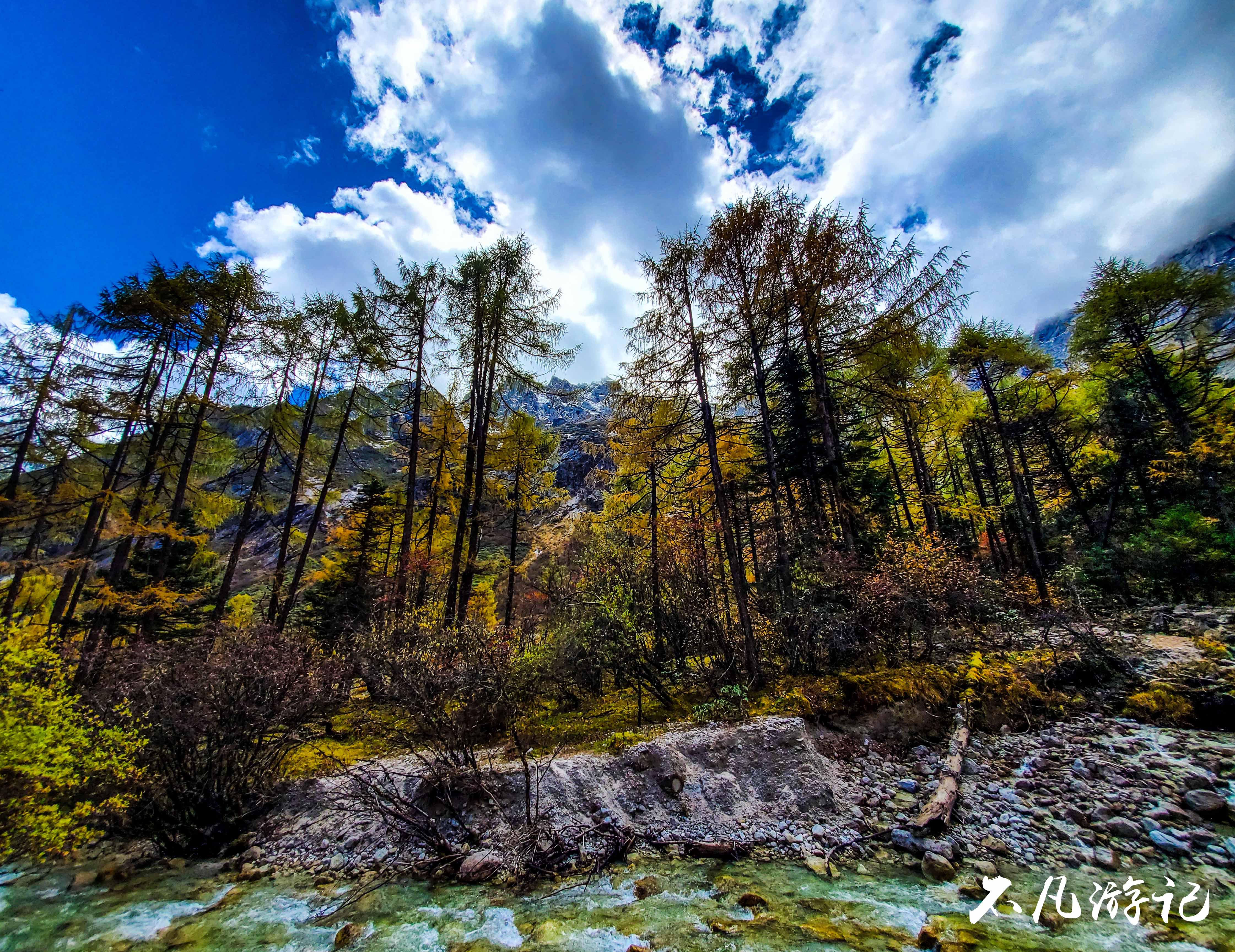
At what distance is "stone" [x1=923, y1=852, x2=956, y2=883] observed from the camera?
426 cm

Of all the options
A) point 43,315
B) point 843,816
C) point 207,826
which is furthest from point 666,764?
point 43,315

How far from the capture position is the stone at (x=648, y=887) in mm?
4371

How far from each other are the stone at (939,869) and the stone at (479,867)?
4540mm

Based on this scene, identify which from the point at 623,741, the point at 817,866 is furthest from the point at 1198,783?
the point at 623,741

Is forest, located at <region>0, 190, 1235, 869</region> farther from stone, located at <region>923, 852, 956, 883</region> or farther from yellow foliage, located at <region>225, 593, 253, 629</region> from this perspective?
stone, located at <region>923, 852, 956, 883</region>

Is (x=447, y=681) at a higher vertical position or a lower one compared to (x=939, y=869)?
higher

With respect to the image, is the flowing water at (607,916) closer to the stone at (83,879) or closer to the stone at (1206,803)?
the stone at (83,879)

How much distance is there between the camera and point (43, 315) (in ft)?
39.3

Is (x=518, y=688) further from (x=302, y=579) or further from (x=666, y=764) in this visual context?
(x=302, y=579)

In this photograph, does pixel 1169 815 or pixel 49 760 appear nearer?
pixel 1169 815

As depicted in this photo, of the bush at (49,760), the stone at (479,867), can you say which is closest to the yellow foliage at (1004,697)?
the stone at (479,867)

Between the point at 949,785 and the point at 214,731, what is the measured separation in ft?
32.5

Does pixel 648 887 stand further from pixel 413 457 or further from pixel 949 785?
pixel 413 457

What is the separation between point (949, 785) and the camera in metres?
5.35
